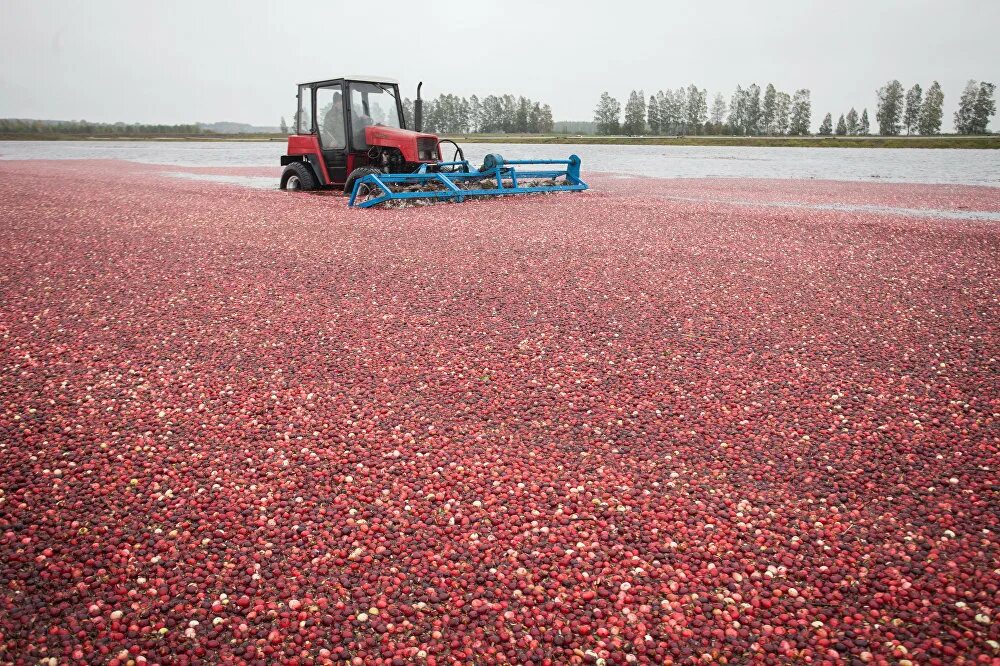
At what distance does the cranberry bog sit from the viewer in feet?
9.10

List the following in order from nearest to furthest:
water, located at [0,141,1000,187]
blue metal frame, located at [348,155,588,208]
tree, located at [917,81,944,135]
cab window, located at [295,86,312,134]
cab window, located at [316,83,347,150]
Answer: blue metal frame, located at [348,155,588,208] < cab window, located at [316,83,347,150] < cab window, located at [295,86,312,134] < water, located at [0,141,1000,187] < tree, located at [917,81,944,135]

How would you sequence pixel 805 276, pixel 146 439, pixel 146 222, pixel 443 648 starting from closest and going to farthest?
pixel 443 648 < pixel 146 439 < pixel 805 276 < pixel 146 222

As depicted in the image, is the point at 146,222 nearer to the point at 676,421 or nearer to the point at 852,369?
the point at 676,421

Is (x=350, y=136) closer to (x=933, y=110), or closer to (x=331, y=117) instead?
(x=331, y=117)

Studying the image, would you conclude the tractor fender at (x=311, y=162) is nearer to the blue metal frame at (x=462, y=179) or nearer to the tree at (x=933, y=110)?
the blue metal frame at (x=462, y=179)

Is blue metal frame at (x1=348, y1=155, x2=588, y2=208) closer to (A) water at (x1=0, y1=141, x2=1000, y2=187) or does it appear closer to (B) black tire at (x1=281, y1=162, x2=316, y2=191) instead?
(B) black tire at (x1=281, y1=162, x2=316, y2=191)

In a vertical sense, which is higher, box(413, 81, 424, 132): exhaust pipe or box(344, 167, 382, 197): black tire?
box(413, 81, 424, 132): exhaust pipe

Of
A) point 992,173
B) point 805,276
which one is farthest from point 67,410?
point 992,173

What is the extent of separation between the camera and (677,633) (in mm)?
2736

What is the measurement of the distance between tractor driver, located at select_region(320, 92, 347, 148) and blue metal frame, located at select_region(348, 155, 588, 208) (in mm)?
2177

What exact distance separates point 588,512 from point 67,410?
12.8 ft

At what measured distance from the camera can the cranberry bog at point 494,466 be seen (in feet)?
9.10

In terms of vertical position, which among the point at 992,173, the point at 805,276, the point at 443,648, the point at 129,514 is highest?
the point at 992,173

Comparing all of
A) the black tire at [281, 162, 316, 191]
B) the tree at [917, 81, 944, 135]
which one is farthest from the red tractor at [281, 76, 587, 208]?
the tree at [917, 81, 944, 135]
